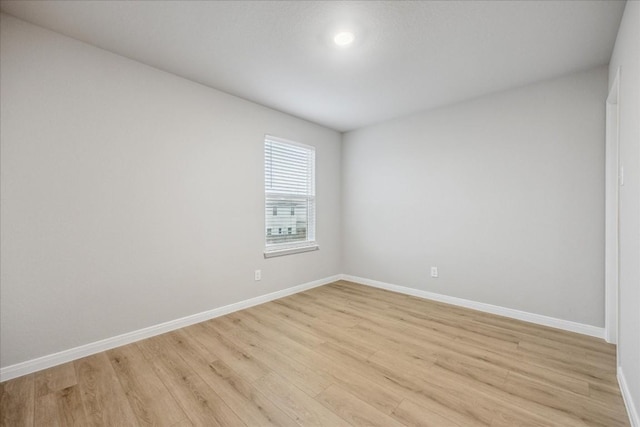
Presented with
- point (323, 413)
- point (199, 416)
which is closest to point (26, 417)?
point (199, 416)

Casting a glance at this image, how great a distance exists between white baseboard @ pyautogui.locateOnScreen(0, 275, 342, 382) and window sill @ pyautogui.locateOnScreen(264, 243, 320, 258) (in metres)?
0.53

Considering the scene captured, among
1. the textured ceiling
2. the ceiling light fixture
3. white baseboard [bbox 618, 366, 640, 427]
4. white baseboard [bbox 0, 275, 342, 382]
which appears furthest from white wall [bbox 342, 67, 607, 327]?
white baseboard [bbox 0, 275, 342, 382]

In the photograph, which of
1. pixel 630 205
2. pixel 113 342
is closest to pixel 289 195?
pixel 113 342

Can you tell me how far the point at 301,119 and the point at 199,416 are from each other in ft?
11.8

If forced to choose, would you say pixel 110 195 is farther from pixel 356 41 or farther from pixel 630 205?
pixel 630 205

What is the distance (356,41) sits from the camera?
7.26ft

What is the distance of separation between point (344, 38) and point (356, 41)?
0.11m

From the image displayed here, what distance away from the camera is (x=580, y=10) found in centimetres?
186

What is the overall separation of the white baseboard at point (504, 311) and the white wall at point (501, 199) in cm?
5

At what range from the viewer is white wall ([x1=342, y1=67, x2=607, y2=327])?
2.64 metres

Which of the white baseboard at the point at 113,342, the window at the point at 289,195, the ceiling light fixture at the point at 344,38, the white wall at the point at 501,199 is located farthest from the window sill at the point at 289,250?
the ceiling light fixture at the point at 344,38

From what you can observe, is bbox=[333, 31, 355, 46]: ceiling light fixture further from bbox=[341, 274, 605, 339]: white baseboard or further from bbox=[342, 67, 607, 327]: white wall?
bbox=[341, 274, 605, 339]: white baseboard

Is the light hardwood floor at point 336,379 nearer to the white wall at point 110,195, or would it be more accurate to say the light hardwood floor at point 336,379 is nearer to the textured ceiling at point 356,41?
the white wall at point 110,195

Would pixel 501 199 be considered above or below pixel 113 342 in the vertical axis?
above
